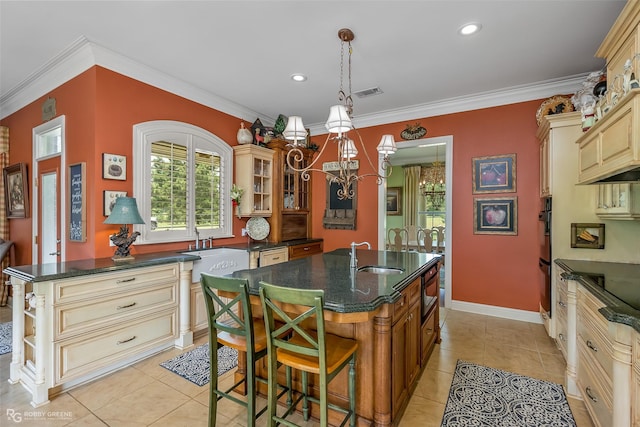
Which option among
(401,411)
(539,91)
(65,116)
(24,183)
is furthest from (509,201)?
(24,183)

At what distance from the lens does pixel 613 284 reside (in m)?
1.92

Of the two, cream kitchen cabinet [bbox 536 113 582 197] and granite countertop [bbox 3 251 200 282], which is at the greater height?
cream kitchen cabinet [bbox 536 113 582 197]

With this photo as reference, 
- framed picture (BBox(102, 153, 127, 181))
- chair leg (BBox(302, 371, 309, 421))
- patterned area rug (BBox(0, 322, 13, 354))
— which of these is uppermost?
framed picture (BBox(102, 153, 127, 181))

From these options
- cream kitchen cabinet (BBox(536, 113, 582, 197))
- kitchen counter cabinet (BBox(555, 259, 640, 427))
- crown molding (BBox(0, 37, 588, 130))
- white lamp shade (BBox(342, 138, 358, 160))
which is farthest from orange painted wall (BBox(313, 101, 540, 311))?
white lamp shade (BBox(342, 138, 358, 160))

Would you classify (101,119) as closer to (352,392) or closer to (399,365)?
(352,392)

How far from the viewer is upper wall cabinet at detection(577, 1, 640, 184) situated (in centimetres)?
150

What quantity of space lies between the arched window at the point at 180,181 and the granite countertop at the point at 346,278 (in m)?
1.70

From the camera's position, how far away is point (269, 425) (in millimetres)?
1630

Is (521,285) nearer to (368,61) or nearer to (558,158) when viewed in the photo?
(558,158)

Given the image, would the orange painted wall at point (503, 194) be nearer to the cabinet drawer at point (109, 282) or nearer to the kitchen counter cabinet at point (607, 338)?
the kitchen counter cabinet at point (607, 338)

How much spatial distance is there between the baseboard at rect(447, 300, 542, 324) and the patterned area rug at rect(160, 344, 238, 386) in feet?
10.2

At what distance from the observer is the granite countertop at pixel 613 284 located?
54.5 inches

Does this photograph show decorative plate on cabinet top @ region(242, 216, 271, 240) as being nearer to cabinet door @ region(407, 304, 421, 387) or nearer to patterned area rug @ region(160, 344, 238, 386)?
patterned area rug @ region(160, 344, 238, 386)

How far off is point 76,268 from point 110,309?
43cm
